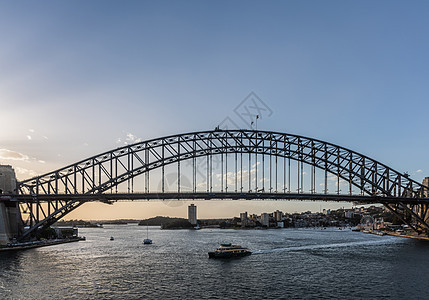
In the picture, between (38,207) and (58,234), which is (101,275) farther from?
(58,234)

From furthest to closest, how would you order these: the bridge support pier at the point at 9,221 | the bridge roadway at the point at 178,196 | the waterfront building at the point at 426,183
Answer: the waterfront building at the point at 426,183 < the bridge roadway at the point at 178,196 < the bridge support pier at the point at 9,221

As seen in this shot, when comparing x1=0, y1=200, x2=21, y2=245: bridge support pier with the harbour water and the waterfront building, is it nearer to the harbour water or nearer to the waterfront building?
the harbour water

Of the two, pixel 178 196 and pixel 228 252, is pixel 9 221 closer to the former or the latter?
pixel 178 196

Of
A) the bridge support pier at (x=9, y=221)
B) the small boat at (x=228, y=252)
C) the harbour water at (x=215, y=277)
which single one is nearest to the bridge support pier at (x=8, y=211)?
the bridge support pier at (x=9, y=221)

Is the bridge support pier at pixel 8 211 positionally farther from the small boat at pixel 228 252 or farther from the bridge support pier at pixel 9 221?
the small boat at pixel 228 252

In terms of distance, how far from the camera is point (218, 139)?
244ft

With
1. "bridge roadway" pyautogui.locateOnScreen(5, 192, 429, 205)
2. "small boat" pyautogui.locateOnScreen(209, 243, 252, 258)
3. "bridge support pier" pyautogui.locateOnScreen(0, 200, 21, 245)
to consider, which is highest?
"bridge roadway" pyautogui.locateOnScreen(5, 192, 429, 205)

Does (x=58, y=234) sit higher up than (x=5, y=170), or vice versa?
(x=5, y=170)

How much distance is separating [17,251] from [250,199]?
39.7 m

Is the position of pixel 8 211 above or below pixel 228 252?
above

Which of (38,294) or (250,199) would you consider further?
(250,199)

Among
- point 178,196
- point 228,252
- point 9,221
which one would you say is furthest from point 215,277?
point 9,221

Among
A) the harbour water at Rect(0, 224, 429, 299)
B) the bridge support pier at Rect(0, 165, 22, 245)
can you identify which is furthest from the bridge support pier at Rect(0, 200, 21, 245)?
the harbour water at Rect(0, 224, 429, 299)

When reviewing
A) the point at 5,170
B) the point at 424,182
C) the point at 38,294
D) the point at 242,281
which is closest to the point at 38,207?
the point at 5,170
